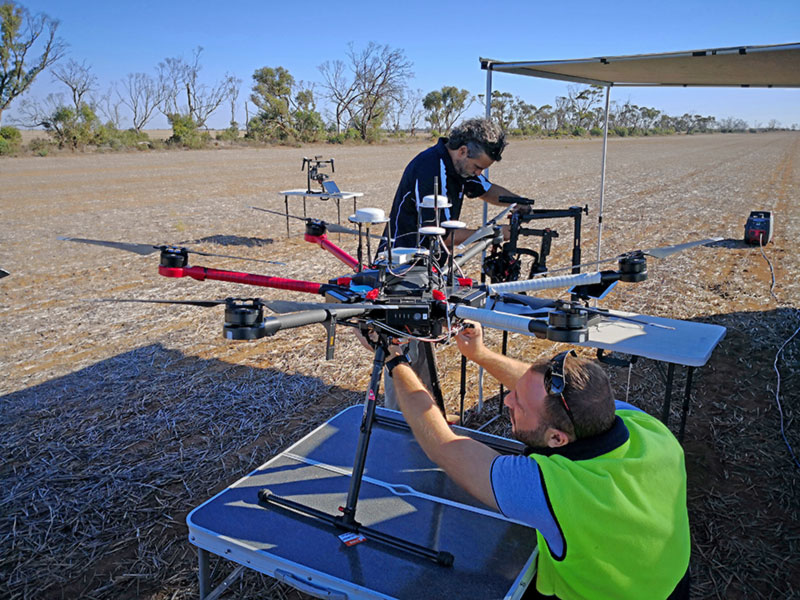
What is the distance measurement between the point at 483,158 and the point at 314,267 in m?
5.91

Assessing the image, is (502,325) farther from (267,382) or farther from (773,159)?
(773,159)

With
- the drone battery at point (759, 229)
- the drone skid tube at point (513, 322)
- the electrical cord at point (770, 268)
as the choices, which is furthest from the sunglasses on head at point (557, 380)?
the drone battery at point (759, 229)

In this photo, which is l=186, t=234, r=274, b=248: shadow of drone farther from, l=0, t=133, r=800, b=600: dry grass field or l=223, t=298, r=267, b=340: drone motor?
l=223, t=298, r=267, b=340: drone motor

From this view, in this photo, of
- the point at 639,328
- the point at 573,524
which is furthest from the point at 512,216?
the point at 573,524

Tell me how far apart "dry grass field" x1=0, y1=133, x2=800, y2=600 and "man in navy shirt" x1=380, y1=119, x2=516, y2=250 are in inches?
73.8

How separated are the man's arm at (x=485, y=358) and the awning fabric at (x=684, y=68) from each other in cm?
333

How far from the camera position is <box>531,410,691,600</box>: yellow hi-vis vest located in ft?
A: 5.60

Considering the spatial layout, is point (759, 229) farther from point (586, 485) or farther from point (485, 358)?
point (586, 485)

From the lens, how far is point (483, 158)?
383 cm

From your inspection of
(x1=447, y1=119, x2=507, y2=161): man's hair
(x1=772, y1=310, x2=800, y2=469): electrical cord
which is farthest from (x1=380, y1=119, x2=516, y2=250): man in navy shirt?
(x1=772, y1=310, x2=800, y2=469): electrical cord

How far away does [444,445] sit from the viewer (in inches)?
81.5

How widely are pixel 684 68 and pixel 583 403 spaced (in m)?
4.95

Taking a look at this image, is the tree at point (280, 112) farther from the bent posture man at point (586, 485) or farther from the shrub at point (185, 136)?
the bent posture man at point (586, 485)

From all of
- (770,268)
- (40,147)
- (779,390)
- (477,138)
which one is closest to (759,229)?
(770,268)
